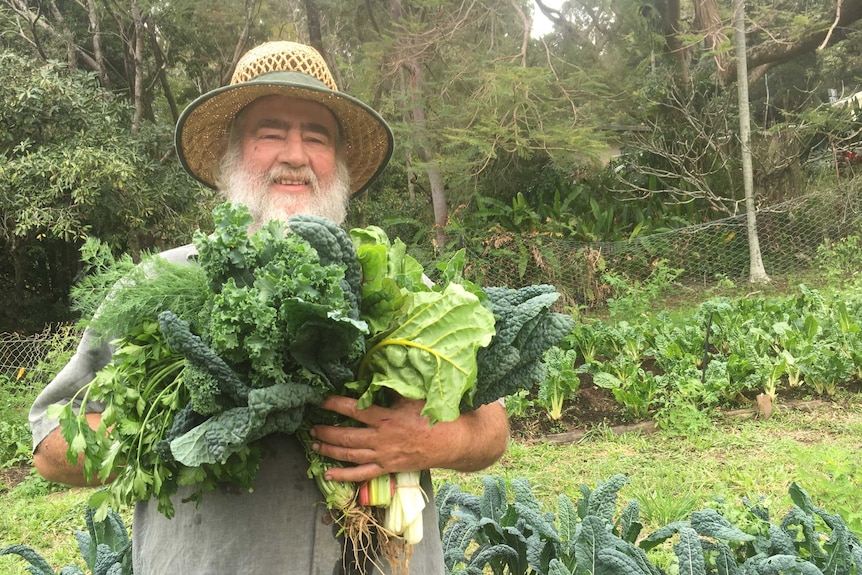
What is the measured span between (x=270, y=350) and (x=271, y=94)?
4.10 ft

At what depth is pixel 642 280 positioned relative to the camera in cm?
997

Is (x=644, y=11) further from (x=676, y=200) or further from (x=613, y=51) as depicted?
(x=676, y=200)

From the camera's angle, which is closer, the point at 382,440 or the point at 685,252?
the point at 382,440

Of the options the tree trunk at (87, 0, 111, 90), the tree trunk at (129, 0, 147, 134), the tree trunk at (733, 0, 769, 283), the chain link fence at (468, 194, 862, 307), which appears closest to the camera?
the tree trunk at (733, 0, 769, 283)

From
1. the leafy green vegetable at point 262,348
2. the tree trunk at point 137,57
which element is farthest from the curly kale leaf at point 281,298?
the tree trunk at point 137,57

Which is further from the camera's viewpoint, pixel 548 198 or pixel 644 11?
pixel 644 11

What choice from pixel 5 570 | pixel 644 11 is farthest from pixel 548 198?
pixel 5 570

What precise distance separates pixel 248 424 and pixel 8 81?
32.5 ft

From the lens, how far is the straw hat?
2.02m

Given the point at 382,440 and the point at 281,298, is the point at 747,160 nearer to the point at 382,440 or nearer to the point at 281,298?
the point at 382,440

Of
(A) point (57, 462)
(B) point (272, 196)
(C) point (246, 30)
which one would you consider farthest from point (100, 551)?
(C) point (246, 30)

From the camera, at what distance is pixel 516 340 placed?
1378 millimetres

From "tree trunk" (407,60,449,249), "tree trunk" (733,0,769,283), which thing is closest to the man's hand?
"tree trunk" (407,60,449,249)

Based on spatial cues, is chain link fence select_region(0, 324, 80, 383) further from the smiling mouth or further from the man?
the smiling mouth
